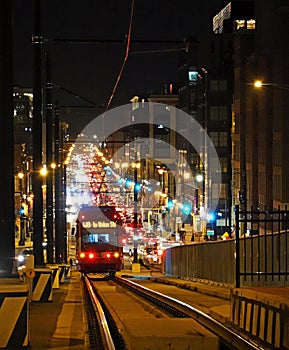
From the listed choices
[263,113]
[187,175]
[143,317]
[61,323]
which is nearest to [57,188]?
[263,113]

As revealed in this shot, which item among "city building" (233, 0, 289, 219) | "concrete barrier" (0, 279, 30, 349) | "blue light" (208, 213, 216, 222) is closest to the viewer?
"concrete barrier" (0, 279, 30, 349)

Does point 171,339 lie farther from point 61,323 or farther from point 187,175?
point 187,175

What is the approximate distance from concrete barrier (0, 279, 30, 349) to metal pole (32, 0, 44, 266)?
51.3 feet

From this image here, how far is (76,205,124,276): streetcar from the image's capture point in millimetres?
53781

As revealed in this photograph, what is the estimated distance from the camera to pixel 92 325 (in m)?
21.0

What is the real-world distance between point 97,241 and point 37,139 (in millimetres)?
23495

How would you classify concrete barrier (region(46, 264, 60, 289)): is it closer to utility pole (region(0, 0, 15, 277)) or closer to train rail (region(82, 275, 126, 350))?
train rail (region(82, 275, 126, 350))

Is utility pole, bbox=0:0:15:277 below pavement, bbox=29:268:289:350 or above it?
above

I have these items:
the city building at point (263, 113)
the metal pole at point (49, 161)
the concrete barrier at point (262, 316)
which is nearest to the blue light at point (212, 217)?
the city building at point (263, 113)

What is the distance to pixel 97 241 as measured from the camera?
54.2 m

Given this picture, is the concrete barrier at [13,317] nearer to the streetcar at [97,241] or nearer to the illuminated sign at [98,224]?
the illuminated sign at [98,224]

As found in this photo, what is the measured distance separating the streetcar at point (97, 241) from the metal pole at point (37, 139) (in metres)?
22.2

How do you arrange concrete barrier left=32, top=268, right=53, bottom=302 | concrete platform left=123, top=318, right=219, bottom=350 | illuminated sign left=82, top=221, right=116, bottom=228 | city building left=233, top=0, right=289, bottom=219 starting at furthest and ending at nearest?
city building left=233, top=0, right=289, bottom=219, illuminated sign left=82, top=221, right=116, bottom=228, concrete barrier left=32, top=268, right=53, bottom=302, concrete platform left=123, top=318, right=219, bottom=350

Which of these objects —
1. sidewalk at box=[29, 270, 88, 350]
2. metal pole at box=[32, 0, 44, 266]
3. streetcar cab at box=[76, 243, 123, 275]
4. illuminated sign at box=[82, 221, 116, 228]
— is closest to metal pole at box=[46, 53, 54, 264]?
metal pole at box=[32, 0, 44, 266]
